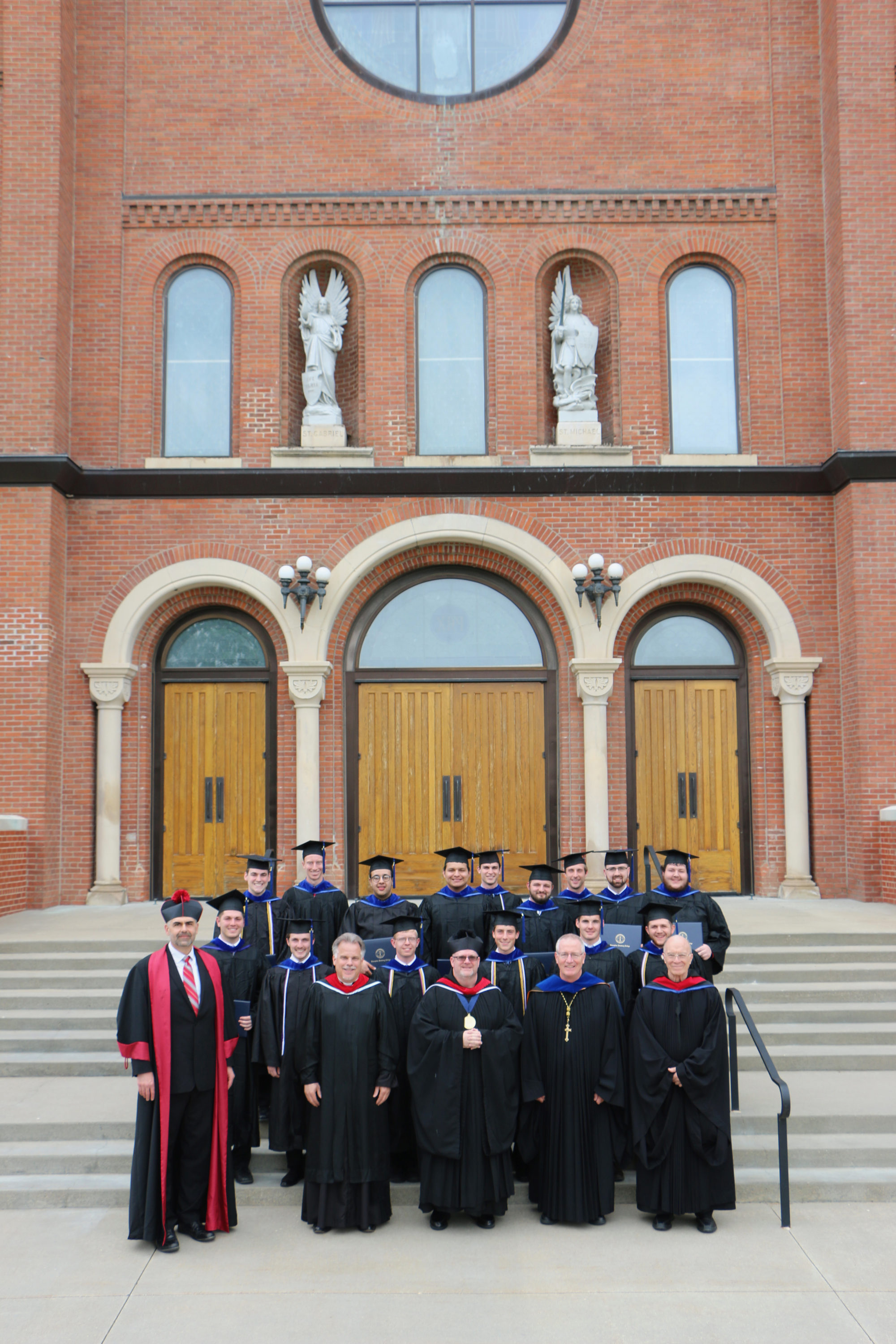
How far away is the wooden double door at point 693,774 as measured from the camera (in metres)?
13.9

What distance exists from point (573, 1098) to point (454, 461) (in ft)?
29.7

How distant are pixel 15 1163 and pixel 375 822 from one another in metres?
7.03

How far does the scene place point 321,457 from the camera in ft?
46.0

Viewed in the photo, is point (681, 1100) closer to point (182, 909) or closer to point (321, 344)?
point (182, 909)

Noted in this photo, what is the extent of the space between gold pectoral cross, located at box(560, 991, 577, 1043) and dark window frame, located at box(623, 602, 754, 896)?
7.19 metres

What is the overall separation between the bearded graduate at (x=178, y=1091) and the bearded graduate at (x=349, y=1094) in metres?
0.49

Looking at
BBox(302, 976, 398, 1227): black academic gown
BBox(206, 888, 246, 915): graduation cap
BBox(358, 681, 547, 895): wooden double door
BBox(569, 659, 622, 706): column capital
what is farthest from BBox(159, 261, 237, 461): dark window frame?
BBox(302, 976, 398, 1227): black academic gown

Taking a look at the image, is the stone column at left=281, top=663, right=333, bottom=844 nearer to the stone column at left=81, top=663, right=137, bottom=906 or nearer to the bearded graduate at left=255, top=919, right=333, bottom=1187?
the stone column at left=81, top=663, right=137, bottom=906

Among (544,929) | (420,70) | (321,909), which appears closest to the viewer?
(544,929)

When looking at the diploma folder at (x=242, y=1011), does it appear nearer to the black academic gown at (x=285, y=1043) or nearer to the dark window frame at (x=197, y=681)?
the black academic gown at (x=285, y=1043)

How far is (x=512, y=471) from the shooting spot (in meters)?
13.8

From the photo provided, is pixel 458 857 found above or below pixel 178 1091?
above

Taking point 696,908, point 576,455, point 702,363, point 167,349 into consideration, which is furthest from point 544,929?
point 167,349

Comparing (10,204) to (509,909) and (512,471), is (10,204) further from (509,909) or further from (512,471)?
(509,909)
